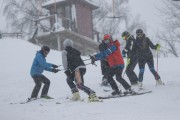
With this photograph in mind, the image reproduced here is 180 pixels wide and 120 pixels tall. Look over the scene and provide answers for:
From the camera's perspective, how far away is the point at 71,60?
998 centimetres

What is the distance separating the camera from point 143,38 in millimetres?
12438

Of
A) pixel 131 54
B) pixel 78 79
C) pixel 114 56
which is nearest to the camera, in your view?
pixel 78 79

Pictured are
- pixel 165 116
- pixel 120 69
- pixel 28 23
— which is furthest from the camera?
pixel 28 23

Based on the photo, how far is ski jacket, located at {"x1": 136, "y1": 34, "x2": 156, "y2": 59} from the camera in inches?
490

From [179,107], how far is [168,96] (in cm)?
187

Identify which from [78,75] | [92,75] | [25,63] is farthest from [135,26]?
[78,75]

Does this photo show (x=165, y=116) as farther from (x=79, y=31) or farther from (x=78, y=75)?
(x=79, y=31)

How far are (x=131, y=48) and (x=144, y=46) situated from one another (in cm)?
56

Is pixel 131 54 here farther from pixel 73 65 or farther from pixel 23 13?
pixel 23 13

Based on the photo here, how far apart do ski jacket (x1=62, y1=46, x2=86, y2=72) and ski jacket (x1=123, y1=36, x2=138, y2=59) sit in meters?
3.18

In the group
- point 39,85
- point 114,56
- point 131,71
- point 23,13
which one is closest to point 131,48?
point 131,71

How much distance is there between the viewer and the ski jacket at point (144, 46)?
12.5 m

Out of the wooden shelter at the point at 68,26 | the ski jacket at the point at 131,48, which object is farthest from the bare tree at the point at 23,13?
the ski jacket at the point at 131,48

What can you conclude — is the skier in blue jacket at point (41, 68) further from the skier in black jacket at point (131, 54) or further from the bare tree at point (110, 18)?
the bare tree at point (110, 18)
